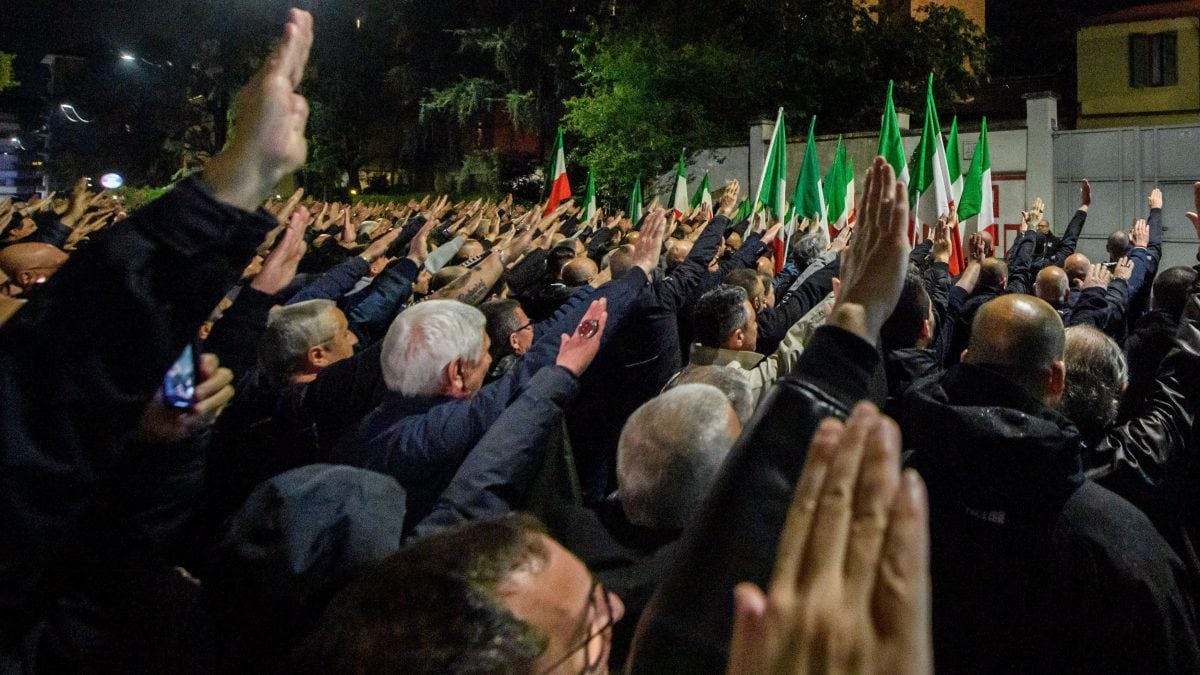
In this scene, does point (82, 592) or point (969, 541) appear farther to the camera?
point (969, 541)

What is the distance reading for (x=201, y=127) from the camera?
127ft

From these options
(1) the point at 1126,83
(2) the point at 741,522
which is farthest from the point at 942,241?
(1) the point at 1126,83

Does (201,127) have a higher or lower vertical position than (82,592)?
higher

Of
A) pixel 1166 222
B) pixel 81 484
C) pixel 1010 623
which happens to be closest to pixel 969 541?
pixel 1010 623

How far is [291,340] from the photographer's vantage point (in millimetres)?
3479

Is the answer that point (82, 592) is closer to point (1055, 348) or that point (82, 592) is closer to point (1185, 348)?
point (1055, 348)

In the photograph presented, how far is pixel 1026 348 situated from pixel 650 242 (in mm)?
1917

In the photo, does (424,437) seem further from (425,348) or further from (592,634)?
(592,634)

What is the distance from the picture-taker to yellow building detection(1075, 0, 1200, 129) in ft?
98.5

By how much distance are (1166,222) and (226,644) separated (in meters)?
19.6

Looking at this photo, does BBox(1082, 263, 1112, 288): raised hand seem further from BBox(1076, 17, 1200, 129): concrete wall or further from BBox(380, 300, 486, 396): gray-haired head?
BBox(1076, 17, 1200, 129): concrete wall

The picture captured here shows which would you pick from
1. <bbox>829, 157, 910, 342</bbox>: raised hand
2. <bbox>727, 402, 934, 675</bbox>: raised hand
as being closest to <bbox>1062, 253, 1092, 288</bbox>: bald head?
<bbox>829, 157, 910, 342</bbox>: raised hand

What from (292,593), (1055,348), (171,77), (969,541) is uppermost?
(171,77)

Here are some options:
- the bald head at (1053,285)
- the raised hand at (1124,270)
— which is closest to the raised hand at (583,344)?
the bald head at (1053,285)
